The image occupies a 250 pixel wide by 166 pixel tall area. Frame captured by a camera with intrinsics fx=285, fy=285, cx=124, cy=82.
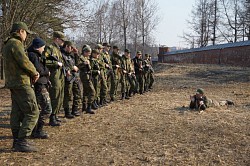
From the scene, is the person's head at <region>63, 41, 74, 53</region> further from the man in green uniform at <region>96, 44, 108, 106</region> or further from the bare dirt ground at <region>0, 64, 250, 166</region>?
the man in green uniform at <region>96, 44, 108, 106</region>

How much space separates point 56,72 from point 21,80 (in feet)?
4.75

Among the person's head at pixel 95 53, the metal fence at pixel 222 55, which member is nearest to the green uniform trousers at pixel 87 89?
the person's head at pixel 95 53

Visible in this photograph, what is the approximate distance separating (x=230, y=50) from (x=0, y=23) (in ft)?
65.8

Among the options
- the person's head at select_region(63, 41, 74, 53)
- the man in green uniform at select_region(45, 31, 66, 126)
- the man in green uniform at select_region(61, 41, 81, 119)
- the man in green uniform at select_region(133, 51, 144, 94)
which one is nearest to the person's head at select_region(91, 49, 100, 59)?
the man in green uniform at select_region(61, 41, 81, 119)

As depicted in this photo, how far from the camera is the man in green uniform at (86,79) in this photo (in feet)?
23.5

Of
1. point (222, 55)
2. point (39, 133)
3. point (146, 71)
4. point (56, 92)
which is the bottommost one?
point (39, 133)

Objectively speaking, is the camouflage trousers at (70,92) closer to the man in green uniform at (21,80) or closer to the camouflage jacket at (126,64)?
the man in green uniform at (21,80)

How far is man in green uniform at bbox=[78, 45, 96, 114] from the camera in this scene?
7.15m

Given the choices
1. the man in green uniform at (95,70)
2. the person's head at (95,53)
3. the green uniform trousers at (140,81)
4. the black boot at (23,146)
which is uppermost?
the person's head at (95,53)

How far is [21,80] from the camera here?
4.09 meters

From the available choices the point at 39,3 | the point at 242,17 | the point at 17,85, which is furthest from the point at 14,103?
the point at 242,17

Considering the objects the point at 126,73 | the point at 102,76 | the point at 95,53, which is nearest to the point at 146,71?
the point at 126,73

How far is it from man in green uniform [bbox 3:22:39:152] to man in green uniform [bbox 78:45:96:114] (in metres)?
2.93

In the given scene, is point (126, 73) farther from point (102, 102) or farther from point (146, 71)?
point (146, 71)
